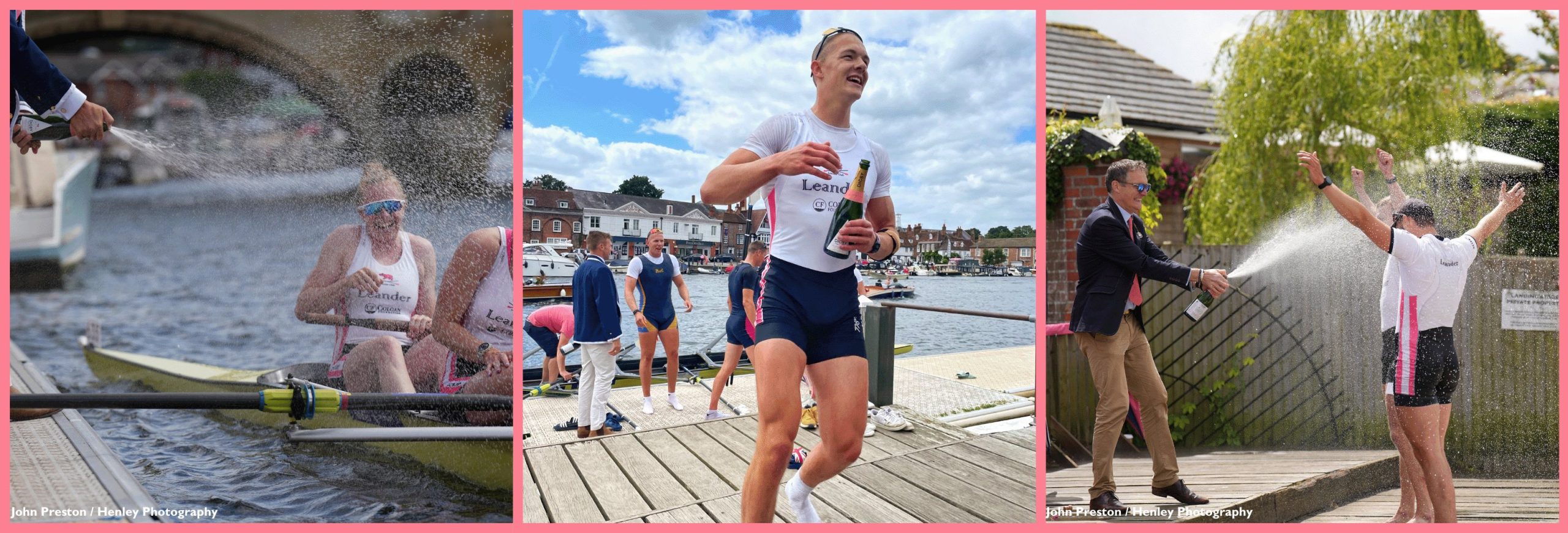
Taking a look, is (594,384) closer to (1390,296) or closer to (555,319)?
(555,319)

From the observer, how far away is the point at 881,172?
2.97m

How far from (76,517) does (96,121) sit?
1.61 m

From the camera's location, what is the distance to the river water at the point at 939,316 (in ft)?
11.0

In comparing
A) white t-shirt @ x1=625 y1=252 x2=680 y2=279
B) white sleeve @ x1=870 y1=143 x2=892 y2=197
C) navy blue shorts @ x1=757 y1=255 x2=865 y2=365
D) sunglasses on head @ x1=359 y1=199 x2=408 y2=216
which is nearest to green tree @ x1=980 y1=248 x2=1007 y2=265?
white sleeve @ x1=870 y1=143 x2=892 y2=197

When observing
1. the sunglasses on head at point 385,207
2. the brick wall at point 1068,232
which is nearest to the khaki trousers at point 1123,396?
the brick wall at point 1068,232

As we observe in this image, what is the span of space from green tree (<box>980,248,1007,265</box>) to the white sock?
3.96 feet

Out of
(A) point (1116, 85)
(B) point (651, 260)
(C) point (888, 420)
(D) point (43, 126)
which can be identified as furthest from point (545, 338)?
(A) point (1116, 85)

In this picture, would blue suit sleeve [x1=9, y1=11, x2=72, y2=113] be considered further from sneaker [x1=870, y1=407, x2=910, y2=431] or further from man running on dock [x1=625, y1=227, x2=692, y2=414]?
sneaker [x1=870, y1=407, x2=910, y2=431]

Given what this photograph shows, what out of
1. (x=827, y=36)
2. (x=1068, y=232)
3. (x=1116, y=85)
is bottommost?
(x=1068, y=232)

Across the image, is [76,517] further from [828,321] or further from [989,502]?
[989,502]

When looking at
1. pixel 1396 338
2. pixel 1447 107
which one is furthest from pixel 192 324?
pixel 1447 107

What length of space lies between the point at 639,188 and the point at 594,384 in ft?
2.80

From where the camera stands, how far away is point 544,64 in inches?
128

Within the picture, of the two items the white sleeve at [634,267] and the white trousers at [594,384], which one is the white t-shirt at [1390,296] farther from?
→ the white trousers at [594,384]
